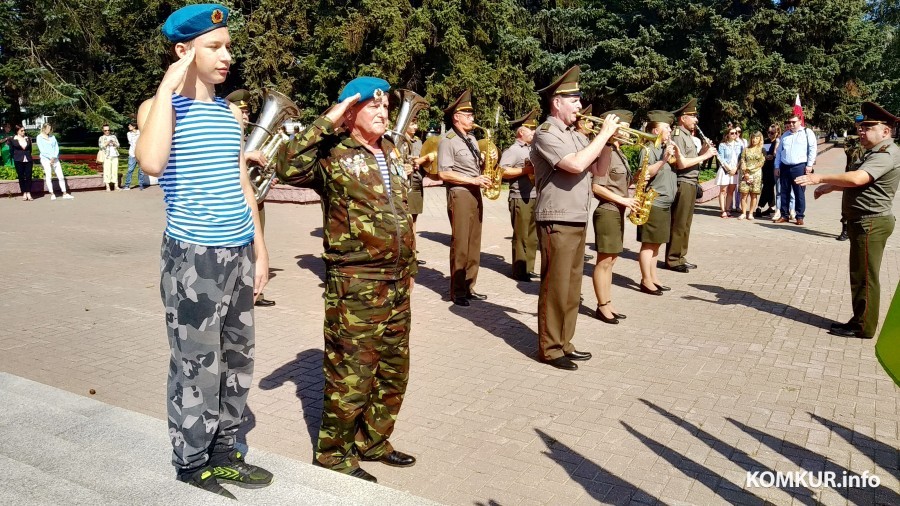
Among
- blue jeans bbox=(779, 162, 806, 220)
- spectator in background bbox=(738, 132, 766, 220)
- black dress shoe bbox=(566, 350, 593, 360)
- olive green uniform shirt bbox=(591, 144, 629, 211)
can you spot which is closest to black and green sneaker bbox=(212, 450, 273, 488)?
black dress shoe bbox=(566, 350, 593, 360)

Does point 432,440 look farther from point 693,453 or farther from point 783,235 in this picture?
point 783,235

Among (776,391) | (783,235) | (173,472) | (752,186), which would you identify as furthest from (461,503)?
(752,186)

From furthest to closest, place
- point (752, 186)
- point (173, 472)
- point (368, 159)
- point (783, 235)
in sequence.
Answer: point (752, 186) < point (783, 235) < point (368, 159) < point (173, 472)

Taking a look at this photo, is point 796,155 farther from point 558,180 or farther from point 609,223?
point 558,180

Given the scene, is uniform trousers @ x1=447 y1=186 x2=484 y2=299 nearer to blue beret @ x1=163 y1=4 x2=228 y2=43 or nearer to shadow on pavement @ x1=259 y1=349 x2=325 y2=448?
shadow on pavement @ x1=259 y1=349 x2=325 y2=448

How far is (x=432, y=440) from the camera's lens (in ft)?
14.7

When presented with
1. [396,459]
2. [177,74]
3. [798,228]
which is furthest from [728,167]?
[177,74]

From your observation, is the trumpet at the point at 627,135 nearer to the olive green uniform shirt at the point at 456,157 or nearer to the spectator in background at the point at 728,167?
the olive green uniform shirt at the point at 456,157

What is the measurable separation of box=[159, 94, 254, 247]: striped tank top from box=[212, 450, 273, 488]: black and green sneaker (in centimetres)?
103

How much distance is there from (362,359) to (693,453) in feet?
6.87

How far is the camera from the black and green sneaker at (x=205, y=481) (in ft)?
10.2

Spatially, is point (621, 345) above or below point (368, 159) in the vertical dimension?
below

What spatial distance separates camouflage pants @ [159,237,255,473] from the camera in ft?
9.91
